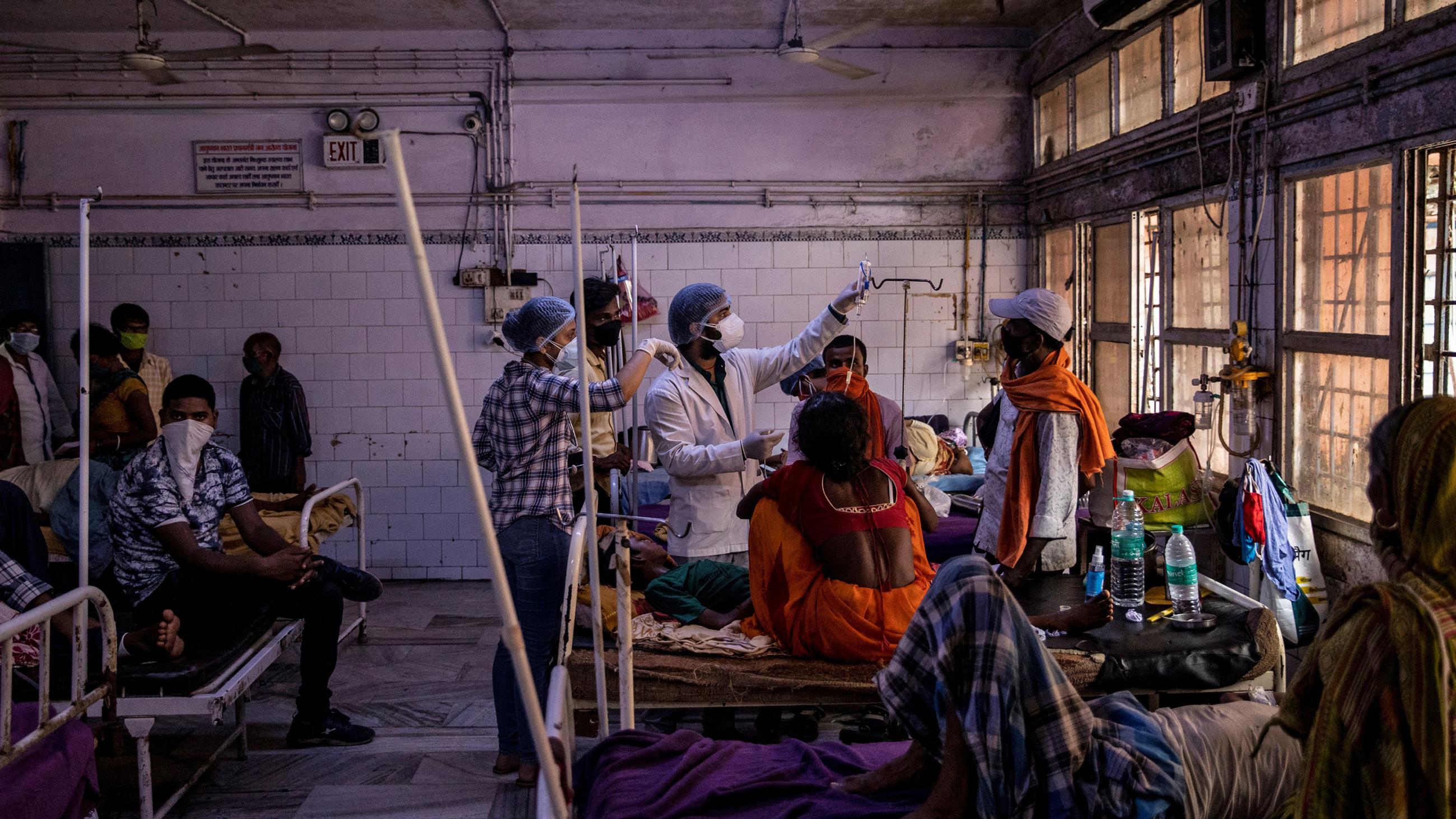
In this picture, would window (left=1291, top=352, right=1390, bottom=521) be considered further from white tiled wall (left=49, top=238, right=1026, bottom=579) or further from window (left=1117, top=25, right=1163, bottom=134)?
white tiled wall (left=49, top=238, right=1026, bottom=579)

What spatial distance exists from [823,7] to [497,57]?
2.27 meters

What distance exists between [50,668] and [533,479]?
5.28 feet

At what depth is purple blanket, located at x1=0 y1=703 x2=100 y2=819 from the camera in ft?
9.01

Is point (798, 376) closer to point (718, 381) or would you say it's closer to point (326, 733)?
point (718, 381)

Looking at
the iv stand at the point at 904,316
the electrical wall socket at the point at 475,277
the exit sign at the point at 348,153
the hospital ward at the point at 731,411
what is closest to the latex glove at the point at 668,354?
the hospital ward at the point at 731,411

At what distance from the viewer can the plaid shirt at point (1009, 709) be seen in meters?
2.29

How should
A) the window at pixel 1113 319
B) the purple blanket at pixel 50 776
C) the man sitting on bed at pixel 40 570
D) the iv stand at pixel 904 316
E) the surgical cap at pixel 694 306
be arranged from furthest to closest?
the iv stand at pixel 904 316 < the window at pixel 1113 319 < the surgical cap at pixel 694 306 < the man sitting on bed at pixel 40 570 < the purple blanket at pixel 50 776

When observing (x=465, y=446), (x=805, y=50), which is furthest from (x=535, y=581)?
(x=805, y=50)

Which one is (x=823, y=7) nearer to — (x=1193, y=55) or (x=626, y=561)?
(x=1193, y=55)

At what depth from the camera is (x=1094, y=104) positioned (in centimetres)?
643

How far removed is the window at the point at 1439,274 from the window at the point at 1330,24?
0.61 metres

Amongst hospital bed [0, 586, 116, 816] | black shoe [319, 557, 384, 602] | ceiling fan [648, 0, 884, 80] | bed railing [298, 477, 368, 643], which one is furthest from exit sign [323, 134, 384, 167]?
hospital bed [0, 586, 116, 816]

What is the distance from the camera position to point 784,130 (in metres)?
7.34

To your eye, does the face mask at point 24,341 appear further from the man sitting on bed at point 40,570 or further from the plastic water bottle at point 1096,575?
the plastic water bottle at point 1096,575
